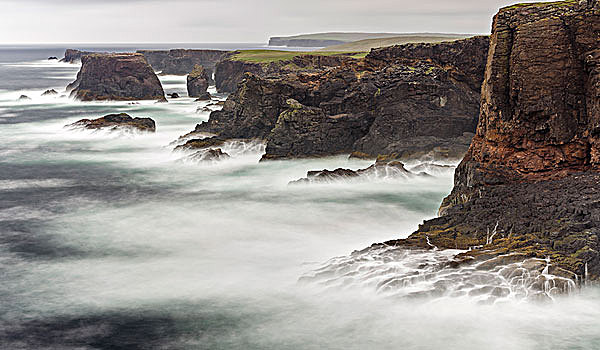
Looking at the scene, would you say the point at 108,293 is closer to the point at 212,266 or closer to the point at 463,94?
the point at 212,266

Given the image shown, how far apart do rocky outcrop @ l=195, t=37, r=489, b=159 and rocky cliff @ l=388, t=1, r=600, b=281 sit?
36.7 ft

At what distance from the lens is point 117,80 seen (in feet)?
216

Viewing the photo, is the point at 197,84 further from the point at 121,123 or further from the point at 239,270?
the point at 239,270

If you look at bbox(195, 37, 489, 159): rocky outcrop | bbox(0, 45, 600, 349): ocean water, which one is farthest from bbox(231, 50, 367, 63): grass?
bbox(0, 45, 600, 349): ocean water

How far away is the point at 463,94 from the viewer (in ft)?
97.7

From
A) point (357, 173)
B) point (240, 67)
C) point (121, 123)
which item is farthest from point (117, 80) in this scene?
point (357, 173)

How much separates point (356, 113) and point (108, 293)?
18901 millimetres

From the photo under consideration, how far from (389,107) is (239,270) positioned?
1681 cm

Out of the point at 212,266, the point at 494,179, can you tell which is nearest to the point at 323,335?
the point at 212,266

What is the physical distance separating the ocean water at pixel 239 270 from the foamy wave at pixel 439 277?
0.05m

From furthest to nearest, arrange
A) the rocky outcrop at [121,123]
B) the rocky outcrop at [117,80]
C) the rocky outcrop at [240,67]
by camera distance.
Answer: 1. the rocky outcrop at [117,80]
2. the rocky outcrop at [240,67]
3. the rocky outcrop at [121,123]

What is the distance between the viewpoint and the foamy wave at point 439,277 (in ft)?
38.8

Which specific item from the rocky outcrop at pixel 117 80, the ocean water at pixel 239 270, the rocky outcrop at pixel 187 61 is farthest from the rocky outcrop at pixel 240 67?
the ocean water at pixel 239 270

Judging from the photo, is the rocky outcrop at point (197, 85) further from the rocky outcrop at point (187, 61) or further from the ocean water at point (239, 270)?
the ocean water at point (239, 270)
